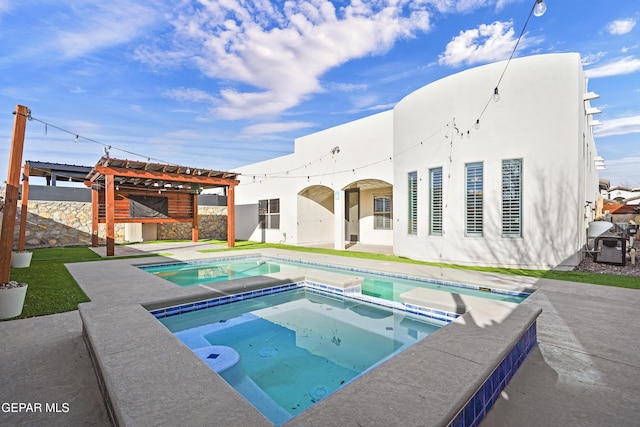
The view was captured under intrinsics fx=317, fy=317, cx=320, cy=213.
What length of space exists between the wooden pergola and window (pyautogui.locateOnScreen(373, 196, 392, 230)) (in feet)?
22.9

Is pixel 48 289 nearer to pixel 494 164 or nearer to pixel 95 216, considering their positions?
pixel 95 216

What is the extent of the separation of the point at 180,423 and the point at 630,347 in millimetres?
4548

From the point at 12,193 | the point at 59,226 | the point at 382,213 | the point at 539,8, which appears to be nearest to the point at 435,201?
the point at 382,213

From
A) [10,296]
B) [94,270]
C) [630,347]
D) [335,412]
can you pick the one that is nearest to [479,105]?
[630,347]

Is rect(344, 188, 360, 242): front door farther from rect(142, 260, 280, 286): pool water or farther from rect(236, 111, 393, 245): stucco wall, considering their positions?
rect(142, 260, 280, 286): pool water

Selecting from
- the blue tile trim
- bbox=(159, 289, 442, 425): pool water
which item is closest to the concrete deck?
the blue tile trim

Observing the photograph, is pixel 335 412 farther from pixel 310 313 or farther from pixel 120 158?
pixel 120 158

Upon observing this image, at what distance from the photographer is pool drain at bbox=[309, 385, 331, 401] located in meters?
3.12

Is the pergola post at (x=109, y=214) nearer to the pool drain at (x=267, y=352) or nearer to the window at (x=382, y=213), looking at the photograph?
the pool drain at (x=267, y=352)

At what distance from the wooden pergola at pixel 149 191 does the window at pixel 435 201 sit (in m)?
9.38

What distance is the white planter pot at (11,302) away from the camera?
443cm

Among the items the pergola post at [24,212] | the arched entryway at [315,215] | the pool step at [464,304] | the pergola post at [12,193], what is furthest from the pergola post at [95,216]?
the pool step at [464,304]

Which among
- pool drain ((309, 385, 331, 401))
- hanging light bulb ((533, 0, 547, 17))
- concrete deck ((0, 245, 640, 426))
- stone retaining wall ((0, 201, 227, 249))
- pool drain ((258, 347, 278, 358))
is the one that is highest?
hanging light bulb ((533, 0, 547, 17))

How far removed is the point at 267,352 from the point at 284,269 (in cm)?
586
